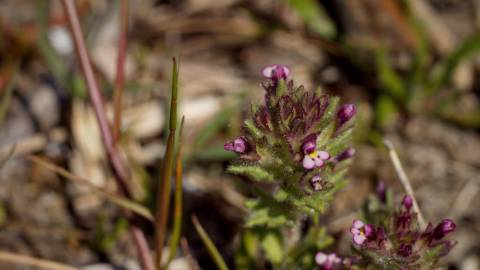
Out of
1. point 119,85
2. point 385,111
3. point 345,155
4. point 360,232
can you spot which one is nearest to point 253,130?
point 345,155

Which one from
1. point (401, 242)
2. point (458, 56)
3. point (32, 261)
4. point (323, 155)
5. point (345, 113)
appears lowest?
point (32, 261)

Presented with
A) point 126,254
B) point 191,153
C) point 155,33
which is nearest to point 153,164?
point 191,153

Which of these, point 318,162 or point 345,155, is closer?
point 318,162

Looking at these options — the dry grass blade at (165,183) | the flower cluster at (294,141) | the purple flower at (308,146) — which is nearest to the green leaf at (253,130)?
Answer: the flower cluster at (294,141)

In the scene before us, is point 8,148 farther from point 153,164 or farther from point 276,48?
point 276,48

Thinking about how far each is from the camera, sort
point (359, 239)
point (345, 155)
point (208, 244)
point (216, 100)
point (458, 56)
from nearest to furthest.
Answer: point (359, 239)
point (345, 155)
point (208, 244)
point (458, 56)
point (216, 100)

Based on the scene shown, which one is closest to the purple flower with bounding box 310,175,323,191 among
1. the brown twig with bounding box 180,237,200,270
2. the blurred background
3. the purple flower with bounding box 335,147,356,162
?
the purple flower with bounding box 335,147,356,162

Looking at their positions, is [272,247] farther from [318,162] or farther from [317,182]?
[318,162]

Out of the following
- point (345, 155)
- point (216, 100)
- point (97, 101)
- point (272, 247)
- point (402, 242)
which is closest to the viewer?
point (402, 242)
